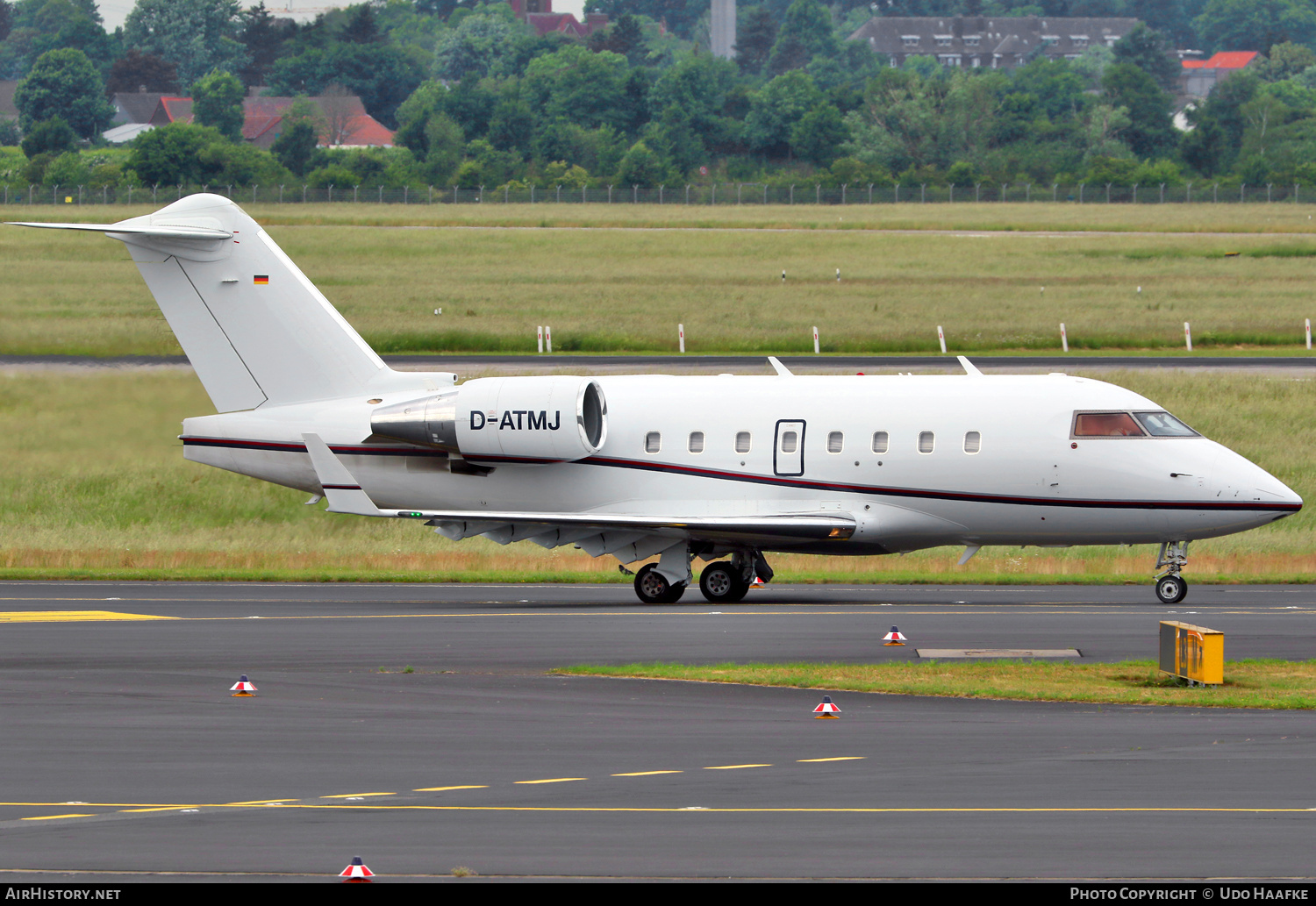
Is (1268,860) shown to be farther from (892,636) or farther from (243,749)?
(892,636)

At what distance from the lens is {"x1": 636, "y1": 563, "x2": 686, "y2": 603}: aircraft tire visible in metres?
30.2

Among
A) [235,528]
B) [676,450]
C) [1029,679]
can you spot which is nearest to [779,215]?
[235,528]

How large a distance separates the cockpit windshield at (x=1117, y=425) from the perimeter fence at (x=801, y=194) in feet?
389

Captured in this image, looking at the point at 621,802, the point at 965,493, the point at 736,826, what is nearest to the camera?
the point at 736,826

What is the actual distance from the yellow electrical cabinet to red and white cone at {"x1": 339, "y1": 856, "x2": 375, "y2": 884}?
11731mm

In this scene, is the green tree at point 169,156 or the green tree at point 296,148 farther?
the green tree at point 296,148

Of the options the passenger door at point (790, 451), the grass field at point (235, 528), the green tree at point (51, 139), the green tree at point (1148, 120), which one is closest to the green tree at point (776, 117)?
the green tree at point (1148, 120)

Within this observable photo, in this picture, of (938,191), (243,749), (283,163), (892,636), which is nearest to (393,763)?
(243,749)

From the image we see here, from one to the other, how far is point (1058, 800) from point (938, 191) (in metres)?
143

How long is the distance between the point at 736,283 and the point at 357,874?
3033 inches

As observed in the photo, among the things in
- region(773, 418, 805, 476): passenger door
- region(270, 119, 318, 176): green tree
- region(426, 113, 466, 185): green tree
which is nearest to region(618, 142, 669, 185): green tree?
region(426, 113, 466, 185): green tree

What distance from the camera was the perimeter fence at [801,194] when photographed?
481ft

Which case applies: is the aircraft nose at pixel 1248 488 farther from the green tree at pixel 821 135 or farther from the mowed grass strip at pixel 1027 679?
the green tree at pixel 821 135

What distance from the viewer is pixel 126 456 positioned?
39.7 meters
